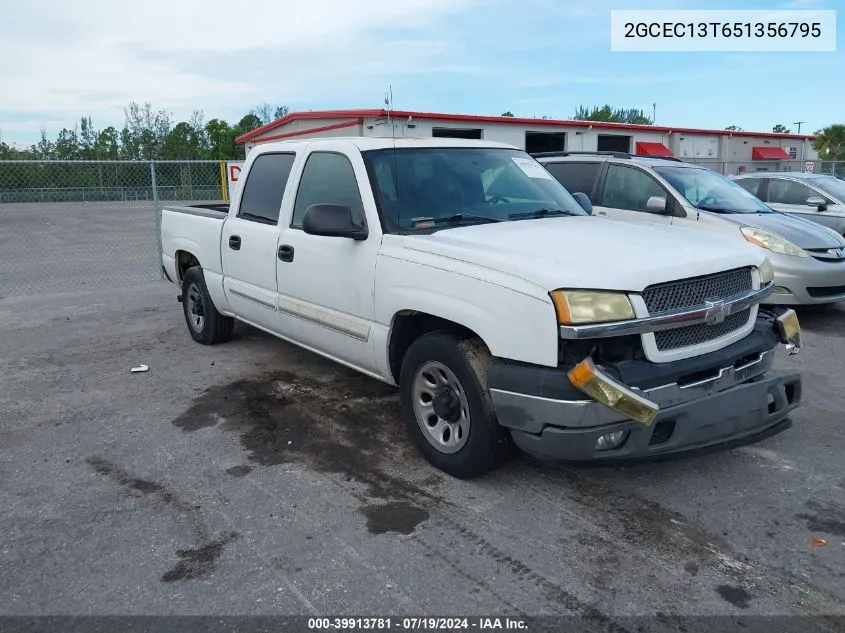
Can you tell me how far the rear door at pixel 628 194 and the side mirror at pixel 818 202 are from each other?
3.90m

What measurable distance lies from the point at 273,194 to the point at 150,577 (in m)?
3.25

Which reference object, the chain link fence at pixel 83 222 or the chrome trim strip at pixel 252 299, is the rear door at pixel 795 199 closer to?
the chrome trim strip at pixel 252 299

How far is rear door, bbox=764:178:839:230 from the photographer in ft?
36.4

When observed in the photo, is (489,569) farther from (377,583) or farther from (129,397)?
(129,397)

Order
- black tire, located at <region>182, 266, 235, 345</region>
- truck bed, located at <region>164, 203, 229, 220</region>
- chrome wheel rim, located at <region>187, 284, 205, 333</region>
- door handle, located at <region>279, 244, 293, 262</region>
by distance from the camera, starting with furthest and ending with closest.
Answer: chrome wheel rim, located at <region>187, 284, 205, 333</region> < black tire, located at <region>182, 266, 235, 345</region> < truck bed, located at <region>164, 203, 229, 220</region> < door handle, located at <region>279, 244, 293, 262</region>

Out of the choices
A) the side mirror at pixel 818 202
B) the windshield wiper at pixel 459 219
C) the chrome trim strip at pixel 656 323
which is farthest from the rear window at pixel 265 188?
the side mirror at pixel 818 202

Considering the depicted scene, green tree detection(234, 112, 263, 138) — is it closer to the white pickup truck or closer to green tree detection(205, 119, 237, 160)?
green tree detection(205, 119, 237, 160)

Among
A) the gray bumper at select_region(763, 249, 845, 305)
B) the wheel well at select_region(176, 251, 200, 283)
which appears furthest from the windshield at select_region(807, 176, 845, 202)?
the wheel well at select_region(176, 251, 200, 283)

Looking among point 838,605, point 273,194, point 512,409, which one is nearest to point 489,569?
point 512,409

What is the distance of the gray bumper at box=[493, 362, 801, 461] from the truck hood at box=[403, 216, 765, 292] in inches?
23.3

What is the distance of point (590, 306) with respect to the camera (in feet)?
10.8

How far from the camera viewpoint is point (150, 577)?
10.2ft

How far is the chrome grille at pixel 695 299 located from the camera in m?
3.46

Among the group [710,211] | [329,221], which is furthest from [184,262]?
[710,211]
